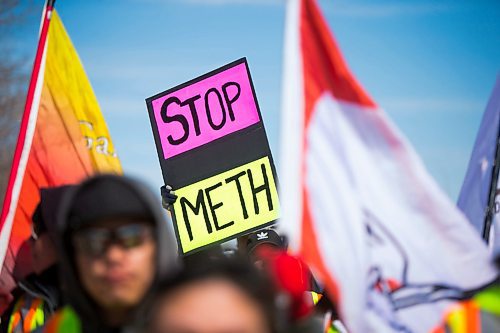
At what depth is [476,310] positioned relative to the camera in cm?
311

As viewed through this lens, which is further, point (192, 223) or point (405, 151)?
point (192, 223)

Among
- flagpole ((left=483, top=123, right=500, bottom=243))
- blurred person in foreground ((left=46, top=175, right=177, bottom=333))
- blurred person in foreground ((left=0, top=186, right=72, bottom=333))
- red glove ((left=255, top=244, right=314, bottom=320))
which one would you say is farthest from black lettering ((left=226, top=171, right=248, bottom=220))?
→ red glove ((left=255, top=244, right=314, bottom=320))

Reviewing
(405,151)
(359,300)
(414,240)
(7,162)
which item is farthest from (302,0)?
(7,162)

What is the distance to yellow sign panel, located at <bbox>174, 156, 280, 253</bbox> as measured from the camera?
22.5 ft

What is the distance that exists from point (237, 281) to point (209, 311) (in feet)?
0.42

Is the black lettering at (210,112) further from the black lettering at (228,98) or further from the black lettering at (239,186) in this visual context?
the black lettering at (239,186)

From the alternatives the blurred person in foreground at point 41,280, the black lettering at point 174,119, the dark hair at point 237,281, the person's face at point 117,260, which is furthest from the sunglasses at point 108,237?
the black lettering at point 174,119

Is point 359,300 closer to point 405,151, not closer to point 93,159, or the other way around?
point 405,151

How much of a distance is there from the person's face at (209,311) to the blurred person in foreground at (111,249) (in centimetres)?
72

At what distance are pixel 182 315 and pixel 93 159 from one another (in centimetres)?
367

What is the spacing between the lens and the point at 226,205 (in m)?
6.89

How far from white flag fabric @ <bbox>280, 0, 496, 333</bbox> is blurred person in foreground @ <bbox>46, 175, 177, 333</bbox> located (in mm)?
380

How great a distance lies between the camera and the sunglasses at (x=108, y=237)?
9.55 feet

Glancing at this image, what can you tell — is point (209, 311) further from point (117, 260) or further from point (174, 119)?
point (174, 119)
